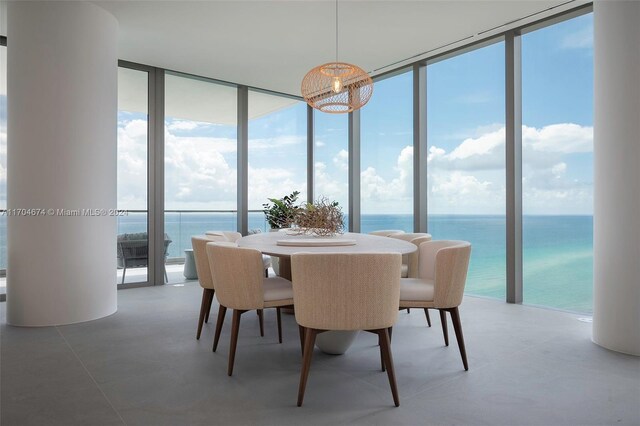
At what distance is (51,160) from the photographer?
11.9 ft

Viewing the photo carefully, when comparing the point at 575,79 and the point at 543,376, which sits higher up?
the point at 575,79

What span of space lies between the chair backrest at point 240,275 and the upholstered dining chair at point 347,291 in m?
0.47

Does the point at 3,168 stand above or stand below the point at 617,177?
above

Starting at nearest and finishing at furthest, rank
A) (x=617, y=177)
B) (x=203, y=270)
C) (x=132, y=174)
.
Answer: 1. (x=617, y=177)
2. (x=203, y=270)
3. (x=132, y=174)

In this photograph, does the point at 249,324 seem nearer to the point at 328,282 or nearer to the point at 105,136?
the point at 328,282

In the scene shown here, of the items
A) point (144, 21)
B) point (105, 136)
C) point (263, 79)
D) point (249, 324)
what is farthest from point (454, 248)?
point (263, 79)

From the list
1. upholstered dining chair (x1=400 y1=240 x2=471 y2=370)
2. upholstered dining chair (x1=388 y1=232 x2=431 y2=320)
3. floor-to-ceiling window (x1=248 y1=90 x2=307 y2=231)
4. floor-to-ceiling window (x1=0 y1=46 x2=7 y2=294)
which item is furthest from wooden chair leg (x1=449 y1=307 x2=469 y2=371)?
floor-to-ceiling window (x1=0 y1=46 x2=7 y2=294)

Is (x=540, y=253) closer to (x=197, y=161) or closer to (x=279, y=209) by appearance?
(x=279, y=209)

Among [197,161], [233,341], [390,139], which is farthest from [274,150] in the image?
[390,139]

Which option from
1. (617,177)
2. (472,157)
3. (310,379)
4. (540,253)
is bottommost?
(540,253)

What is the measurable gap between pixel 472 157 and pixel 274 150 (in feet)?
23.2

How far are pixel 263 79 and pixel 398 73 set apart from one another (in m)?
1.90

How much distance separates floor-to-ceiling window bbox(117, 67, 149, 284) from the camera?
5.22 metres

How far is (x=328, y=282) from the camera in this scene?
1941 millimetres
